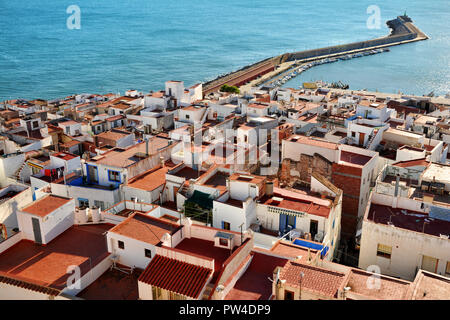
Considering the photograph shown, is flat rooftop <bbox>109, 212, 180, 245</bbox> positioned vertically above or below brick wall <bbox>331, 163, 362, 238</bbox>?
above

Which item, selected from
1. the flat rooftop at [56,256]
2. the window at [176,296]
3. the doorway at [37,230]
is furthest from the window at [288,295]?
the doorway at [37,230]

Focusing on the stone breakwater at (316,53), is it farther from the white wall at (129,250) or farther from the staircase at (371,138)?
the white wall at (129,250)

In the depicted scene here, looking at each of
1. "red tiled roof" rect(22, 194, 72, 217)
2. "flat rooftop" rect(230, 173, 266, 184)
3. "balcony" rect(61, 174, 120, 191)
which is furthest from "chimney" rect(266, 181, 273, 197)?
"red tiled roof" rect(22, 194, 72, 217)

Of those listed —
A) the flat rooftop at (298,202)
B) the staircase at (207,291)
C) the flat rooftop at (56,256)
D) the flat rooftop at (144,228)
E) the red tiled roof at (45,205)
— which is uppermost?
the red tiled roof at (45,205)

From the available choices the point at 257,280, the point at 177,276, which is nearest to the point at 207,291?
the point at 177,276

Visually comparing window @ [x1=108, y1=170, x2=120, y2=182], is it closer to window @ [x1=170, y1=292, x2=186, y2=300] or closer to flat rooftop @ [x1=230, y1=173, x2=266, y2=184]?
flat rooftop @ [x1=230, y1=173, x2=266, y2=184]

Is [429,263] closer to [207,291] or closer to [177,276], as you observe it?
[207,291]
